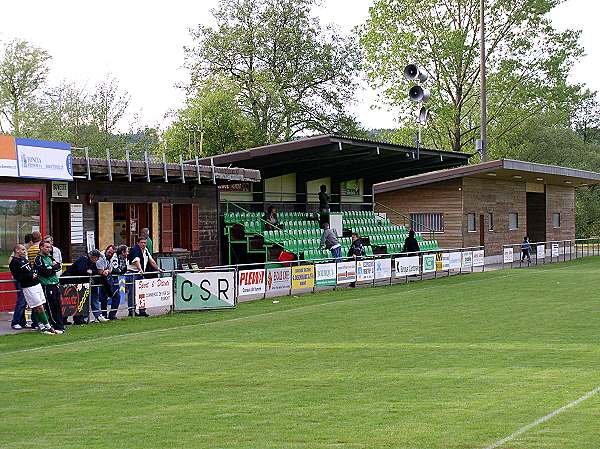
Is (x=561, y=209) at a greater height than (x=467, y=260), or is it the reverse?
(x=561, y=209)

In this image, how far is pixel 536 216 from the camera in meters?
58.2

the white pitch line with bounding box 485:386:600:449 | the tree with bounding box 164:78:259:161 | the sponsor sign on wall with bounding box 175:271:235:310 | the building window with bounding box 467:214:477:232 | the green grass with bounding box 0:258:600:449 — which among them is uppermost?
the tree with bounding box 164:78:259:161

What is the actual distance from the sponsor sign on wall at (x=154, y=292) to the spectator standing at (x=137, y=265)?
0.41ft

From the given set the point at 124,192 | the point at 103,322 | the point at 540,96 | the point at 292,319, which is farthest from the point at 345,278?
the point at 540,96

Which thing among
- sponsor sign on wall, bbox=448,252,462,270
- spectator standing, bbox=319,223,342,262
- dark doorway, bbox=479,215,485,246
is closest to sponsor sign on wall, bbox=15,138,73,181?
spectator standing, bbox=319,223,342,262

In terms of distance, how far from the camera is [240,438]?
30.9ft

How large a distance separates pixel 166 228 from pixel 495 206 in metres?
24.4

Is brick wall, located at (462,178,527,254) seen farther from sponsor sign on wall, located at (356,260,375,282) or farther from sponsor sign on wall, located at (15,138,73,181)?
sponsor sign on wall, located at (15,138,73,181)

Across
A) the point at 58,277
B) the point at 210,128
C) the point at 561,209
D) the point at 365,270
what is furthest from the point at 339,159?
the point at 561,209

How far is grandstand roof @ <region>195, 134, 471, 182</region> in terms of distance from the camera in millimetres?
33562

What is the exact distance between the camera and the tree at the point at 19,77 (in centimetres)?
6088

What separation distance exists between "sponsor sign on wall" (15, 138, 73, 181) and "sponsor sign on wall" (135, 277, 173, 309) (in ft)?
13.0

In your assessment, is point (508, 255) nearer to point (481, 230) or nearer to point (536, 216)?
point (481, 230)

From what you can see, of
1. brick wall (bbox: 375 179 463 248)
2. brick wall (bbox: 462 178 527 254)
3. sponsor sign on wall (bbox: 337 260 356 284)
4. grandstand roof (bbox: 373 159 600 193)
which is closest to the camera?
sponsor sign on wall (bbox: 337 260 356 284)
